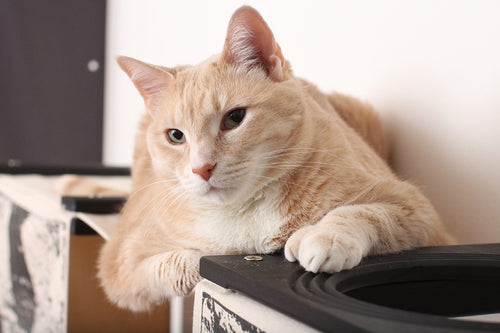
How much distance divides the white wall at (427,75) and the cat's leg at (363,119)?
3 cm

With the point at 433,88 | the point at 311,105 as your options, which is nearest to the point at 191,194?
the point at 311,105

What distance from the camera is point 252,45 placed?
3.38 feet

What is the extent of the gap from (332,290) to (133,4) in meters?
3.39

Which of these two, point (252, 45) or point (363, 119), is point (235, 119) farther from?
point (363, 119)

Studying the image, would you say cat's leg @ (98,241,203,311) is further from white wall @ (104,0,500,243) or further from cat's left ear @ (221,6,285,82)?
white wall @ (104,0,500,243)

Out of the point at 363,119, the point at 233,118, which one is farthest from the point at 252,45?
the point at 363,119

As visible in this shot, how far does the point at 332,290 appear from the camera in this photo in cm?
67

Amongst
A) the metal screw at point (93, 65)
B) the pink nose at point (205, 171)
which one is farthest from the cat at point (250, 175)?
the metal screw at point (93, 65)

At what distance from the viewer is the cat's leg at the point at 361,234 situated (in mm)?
A: 764

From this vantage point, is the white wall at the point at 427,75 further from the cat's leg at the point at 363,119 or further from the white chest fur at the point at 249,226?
the white chest fur at the point at 249,226

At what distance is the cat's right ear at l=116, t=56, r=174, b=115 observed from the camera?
1.14 meters

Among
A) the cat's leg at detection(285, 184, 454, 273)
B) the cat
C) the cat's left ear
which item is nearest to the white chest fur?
the cat

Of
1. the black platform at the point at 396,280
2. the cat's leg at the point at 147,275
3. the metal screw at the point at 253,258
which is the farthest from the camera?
the cat's leg at the point at 147,275

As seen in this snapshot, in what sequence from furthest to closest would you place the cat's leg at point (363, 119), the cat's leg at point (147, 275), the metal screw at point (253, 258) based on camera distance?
1. the cat's leg at point (363, 119)
2. the cat's leg at point (147, 275)
3. the metal screw at point (253, 258)
